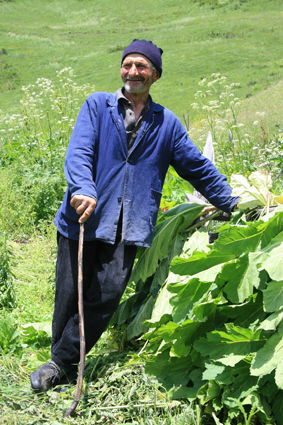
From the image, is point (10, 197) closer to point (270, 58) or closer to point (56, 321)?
point (56, 321)

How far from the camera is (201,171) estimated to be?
2.81 meters

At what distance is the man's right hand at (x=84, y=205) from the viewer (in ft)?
7.55

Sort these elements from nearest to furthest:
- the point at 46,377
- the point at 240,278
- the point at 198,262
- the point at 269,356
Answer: the point at 269,356 → the point at 240,278 → the point at 198,262 → the point at 46,377

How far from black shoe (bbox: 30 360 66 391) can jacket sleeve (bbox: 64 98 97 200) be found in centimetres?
104

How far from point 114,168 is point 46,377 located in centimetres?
125

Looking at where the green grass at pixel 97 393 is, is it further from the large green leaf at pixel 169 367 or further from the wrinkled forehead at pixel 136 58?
the wrinkled forehead at pixel 136 58

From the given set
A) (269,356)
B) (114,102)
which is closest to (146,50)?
(114,102)

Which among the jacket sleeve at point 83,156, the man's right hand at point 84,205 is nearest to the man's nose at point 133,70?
the jacket sleeve at point 83,156

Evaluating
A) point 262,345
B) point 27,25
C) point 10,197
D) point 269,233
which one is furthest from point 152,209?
point 27,25

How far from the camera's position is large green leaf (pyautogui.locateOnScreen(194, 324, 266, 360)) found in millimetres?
2031

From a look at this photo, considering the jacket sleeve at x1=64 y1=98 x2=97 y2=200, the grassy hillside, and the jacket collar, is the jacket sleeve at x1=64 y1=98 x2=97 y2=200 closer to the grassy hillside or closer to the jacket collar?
the jacket collar

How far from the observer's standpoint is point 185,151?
2.77 m

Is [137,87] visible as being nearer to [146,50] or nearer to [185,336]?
[146,50]

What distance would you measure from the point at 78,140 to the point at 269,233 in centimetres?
117
